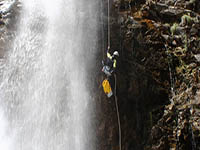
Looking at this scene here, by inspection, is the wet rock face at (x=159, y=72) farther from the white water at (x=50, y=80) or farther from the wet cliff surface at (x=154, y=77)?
the white water at (x=50, y=80)

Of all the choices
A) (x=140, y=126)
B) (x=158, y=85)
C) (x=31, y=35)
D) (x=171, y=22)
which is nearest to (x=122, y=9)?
(x=171, y=22)

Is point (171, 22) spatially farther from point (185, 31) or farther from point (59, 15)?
point (59, 15)

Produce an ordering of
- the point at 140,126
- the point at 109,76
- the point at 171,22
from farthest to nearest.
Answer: the point at 171,22, the point at 109,76, the point at 140,126

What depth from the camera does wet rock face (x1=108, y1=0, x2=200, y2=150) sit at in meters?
6.22

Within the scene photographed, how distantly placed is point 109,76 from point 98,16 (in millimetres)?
2598

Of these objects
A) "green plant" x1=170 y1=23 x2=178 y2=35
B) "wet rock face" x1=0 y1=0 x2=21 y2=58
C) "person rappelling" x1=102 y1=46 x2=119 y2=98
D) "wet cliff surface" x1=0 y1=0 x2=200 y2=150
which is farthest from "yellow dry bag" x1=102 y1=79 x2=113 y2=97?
"wet rock face" x1=0 y1=0 x2=21 y2=58

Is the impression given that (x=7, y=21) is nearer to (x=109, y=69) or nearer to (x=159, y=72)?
(x=109, y=69)

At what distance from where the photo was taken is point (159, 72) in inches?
277

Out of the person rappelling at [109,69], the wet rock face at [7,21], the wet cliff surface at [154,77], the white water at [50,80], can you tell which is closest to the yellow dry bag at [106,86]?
the person rappelling at [109,69]

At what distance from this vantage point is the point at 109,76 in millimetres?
7117

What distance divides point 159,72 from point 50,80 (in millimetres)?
4025

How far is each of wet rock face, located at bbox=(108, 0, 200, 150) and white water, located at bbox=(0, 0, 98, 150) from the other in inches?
49.2

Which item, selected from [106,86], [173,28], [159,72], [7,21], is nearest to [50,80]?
[106,86]

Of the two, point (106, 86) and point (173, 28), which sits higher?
point (173, 28)
